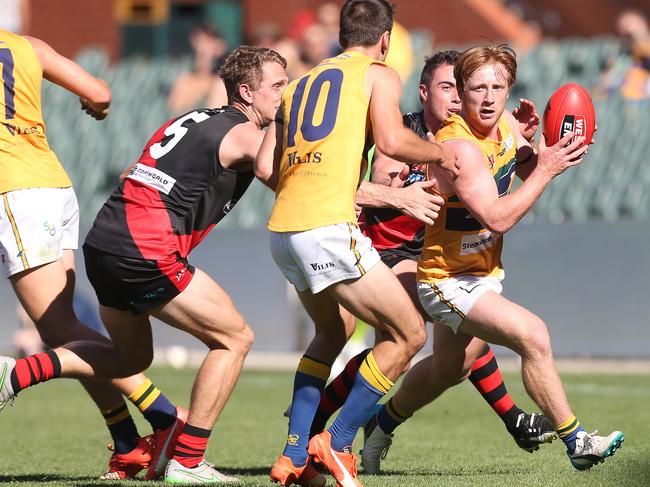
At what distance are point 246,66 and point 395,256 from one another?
4.64ft

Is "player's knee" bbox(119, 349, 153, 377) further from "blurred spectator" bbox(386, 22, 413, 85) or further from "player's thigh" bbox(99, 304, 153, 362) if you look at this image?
"blurred spectator" bbox(386, 22, 413, 85)

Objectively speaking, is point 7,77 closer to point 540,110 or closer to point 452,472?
point 452,472

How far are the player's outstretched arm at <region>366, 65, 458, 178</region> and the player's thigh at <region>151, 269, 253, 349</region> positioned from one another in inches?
46.5

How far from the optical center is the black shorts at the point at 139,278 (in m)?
6.07

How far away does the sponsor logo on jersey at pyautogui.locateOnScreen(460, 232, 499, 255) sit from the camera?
6102 mm

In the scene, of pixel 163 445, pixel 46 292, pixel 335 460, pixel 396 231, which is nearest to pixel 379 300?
pixel 335 460

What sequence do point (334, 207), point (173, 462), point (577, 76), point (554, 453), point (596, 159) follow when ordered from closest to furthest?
point (334, 207)
point (173, 462)
point (554, 453)
point (596, 159)
point (577, 76)

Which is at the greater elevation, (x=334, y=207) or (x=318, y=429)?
(x=334, y=207)

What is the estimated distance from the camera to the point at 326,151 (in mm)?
5652

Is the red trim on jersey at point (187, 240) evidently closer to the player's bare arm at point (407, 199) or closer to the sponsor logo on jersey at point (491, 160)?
the player's bare arm at point (407, 199)

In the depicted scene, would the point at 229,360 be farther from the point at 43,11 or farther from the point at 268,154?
the point at 43,11

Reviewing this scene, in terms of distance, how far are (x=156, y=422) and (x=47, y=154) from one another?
151 cm

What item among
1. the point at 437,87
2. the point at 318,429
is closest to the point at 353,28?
the point at 437,87

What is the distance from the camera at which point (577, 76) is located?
14.6 meters
